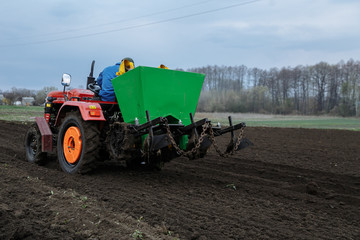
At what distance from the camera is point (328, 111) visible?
47.8 meters

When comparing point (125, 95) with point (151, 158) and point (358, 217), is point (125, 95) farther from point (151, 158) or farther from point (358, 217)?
point (358, 217)

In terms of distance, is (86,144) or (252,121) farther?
(252,121)

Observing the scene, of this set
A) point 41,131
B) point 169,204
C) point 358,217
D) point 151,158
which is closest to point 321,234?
point 358,217

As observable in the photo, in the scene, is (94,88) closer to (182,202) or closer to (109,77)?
(109,77)

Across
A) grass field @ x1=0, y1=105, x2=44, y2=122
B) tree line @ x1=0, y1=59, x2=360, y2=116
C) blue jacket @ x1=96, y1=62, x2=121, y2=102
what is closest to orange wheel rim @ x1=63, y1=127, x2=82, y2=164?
blue jacket @ x1=96, y1=62, x2=121, y2=102

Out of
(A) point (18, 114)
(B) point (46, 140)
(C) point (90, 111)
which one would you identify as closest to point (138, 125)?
(C) point (90, 111)

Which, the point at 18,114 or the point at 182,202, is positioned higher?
the point at 18,114

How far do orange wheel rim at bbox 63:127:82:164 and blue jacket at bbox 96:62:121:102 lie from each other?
0.76 metres

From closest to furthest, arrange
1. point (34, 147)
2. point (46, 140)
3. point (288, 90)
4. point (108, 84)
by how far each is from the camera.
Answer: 1. point (108, 84)
2. point (46, 140)
3. point (34, 147)
4. point (288, 90)

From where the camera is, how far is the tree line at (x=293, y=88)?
43.7 meters

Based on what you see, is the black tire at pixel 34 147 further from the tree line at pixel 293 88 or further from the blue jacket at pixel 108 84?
the tree line at pixel 293 88

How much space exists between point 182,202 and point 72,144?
2.60m

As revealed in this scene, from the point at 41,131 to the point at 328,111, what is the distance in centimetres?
4791

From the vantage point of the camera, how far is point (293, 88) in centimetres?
5134
